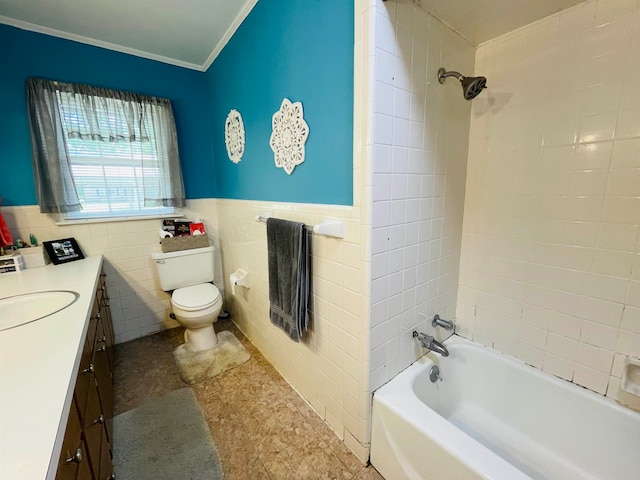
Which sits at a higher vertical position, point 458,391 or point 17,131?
point 17,131

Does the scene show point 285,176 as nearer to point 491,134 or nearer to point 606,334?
point 491,134

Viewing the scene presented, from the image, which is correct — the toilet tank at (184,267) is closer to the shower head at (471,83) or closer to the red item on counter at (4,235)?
the red item on counter at (4,235)

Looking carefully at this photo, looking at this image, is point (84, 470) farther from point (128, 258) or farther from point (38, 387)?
point (128, 258)

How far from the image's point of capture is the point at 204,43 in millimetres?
1970

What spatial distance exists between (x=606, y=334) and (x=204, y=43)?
113 inches

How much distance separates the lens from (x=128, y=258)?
221 centimetres

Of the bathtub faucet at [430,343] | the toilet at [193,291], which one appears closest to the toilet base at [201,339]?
the toilet at [193,291]

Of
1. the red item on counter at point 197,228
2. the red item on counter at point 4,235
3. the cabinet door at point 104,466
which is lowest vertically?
the cabinet door at point 104,466

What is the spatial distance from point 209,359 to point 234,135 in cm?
167

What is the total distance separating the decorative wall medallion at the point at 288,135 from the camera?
1315 millimetres

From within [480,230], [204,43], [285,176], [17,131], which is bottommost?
[480,230]

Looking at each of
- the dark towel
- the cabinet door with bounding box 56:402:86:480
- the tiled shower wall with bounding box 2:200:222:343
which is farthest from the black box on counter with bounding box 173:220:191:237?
the cabinet door with bounding box 56:402:86:480

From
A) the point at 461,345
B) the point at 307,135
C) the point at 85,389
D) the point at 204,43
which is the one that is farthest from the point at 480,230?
the point at 204,43

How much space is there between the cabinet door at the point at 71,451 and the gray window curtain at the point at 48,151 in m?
1.73
